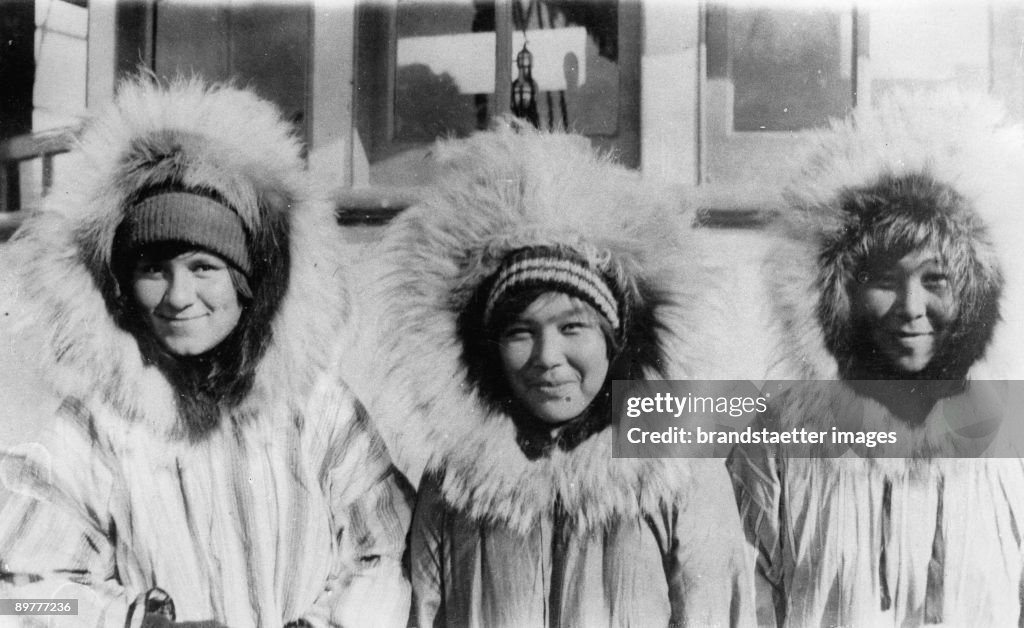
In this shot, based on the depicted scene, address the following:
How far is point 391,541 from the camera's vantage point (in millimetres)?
2689

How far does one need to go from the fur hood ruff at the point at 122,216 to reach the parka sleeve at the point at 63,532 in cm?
16

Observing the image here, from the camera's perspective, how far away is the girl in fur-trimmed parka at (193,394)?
268 centimetres

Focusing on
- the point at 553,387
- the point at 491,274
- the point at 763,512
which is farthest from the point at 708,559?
the point at 491,274

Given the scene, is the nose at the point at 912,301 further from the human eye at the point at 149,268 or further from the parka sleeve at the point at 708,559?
the human eye at the point at 149,268

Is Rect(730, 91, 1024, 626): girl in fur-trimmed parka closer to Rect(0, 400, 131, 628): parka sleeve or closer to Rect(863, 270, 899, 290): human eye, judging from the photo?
Rect(863, 270, 899, 290): human eye

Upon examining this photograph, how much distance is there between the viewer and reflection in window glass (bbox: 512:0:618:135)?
2.71m

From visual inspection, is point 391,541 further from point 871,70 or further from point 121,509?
point 871,70

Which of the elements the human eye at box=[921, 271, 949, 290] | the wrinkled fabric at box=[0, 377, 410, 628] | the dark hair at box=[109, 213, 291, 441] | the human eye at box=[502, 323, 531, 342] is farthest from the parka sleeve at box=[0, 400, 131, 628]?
the human eye at box=[921, 271, 949, 290]

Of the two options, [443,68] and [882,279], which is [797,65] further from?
[443,68]

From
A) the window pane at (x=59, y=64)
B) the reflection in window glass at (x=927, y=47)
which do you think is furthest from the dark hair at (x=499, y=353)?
the window pane at (x=59, y=64)

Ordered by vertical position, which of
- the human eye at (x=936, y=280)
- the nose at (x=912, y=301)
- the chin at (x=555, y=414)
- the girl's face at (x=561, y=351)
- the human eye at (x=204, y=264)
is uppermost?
the human eye at (x=204, y=264)

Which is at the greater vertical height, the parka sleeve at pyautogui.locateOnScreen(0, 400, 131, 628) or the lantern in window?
the lantern in window

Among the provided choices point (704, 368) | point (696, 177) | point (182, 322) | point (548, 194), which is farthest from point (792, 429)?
point (182, 322)

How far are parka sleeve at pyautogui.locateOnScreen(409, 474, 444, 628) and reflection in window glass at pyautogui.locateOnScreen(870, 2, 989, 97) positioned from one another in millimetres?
1627
